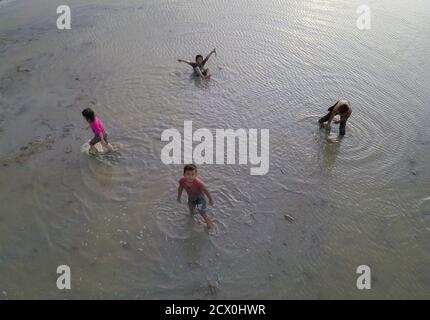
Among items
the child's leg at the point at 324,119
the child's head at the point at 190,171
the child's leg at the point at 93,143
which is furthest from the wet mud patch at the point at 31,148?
→ the child's leg at the point at 324,119

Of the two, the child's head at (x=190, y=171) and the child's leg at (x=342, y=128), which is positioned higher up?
the child's leg at (x=342, y=128)

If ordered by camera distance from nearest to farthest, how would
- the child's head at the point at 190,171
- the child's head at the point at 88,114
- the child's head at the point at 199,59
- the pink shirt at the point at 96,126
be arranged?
1. the child's head at the point at 190,171
2. the child's head at the point at 88,114
3. the pink shirt at the point at 96,126
4. the child's head at the point at 199,59

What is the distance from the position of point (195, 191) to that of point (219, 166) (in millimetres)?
1503

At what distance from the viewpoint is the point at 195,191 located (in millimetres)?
5145

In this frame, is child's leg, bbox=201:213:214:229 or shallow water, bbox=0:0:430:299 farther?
child's leg, bbox=201:213:214:229

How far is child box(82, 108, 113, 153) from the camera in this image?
593cm

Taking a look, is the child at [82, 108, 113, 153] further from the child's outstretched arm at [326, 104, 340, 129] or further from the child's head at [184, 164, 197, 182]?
the child's outstretched arm at [326, 104, 340, 129]

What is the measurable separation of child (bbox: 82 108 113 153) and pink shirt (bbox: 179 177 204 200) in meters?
1.85

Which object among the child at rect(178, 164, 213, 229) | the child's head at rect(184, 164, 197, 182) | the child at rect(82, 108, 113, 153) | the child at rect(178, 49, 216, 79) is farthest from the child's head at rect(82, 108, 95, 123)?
the child at rect(178, 49, 216, 79)

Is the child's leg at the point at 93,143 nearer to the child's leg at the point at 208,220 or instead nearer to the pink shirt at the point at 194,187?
the pink shirt at the point at 194,187

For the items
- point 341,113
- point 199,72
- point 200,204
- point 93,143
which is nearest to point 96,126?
point 93,143

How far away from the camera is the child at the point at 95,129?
5926 millimetres

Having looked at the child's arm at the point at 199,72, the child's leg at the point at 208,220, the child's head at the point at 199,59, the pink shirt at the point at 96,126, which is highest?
the child's head at the point at 199,59

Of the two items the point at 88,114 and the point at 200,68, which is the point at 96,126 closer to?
the point at 88,114
